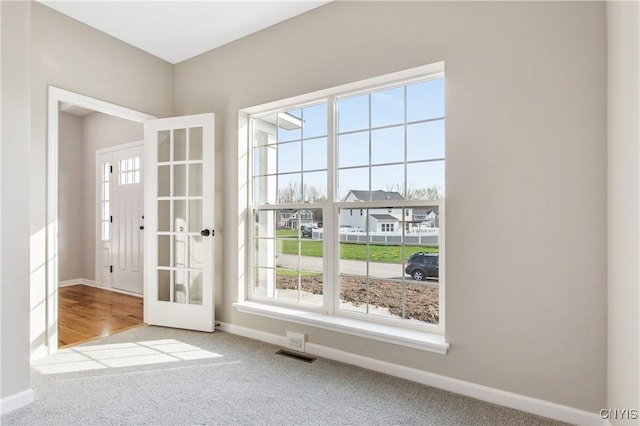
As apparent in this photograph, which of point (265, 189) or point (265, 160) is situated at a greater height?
point (265, 160)

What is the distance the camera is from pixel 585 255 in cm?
178

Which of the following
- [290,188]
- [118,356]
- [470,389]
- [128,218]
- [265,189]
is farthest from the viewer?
[128,218]

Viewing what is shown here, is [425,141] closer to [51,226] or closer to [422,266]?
[422,266]

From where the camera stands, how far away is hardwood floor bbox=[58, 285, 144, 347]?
3123 mm

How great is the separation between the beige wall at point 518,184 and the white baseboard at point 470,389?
0.14 ft

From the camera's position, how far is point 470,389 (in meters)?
2.06

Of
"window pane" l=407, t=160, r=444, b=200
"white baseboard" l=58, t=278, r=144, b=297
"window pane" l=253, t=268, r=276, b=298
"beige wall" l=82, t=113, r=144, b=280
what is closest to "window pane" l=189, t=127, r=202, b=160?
"window pane" l=253, t=268, r=276, b=298

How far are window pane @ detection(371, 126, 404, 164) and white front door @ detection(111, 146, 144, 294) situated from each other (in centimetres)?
359

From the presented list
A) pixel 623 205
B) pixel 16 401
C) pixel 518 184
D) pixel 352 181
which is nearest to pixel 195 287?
pixel 16 401

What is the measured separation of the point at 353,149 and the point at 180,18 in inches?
74.4

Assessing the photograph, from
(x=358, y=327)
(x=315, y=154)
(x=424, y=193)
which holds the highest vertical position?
(x=315, y=154)

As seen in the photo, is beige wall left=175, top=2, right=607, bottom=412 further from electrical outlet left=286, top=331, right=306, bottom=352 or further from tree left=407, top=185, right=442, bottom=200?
electrical outlet left=286, top=331, right=306, bottom=352

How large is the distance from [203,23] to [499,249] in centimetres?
299

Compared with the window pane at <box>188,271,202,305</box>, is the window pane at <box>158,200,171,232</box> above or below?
above
